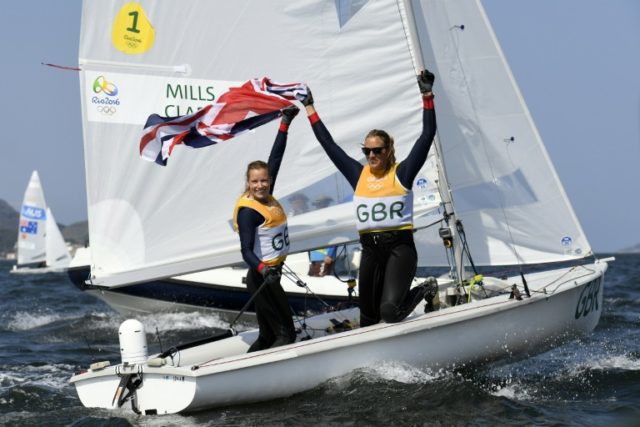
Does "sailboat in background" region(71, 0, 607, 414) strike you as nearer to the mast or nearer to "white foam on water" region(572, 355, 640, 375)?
the mast

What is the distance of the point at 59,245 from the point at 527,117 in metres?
29.3

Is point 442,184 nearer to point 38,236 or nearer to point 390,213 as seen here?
point 390,213

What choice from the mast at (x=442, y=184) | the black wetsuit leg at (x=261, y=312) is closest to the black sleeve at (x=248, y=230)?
the black wetsuit leg at (x=261, y=312)

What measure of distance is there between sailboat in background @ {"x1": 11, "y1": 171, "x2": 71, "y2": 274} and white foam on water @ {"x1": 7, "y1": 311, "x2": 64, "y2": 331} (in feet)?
70.1

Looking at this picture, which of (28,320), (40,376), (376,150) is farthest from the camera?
(28,320)

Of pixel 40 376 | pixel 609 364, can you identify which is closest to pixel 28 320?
pixel 40 376

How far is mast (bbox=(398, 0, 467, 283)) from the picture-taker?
24.4 ft

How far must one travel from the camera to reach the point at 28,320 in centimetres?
1313

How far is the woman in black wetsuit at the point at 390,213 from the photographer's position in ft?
20.5

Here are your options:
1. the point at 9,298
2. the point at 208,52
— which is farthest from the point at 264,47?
the point at 9,298

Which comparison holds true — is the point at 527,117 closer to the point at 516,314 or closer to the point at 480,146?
the point at 480,146

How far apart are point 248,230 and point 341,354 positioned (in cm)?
99

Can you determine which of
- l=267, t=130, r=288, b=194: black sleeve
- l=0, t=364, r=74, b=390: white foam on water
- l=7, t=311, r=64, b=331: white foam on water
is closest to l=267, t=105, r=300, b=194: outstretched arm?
l=267, t=130, r=288, b=194: black sleeve

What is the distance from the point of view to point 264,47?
754cm
